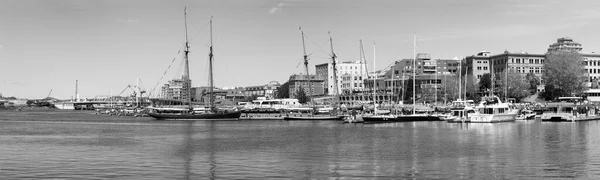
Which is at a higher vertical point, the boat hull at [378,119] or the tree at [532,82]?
the tree at [532,82]

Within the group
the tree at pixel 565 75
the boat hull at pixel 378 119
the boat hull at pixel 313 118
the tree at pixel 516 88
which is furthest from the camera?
the tree at pixel 516 88

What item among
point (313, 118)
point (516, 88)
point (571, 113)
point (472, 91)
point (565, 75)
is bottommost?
point (313, 118)

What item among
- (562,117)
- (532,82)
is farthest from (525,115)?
(532,82)

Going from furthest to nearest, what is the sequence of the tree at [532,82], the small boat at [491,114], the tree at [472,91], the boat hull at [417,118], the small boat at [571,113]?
the tree at [532,82] → the tree at [472,91] → the boat hull at [417,118] → the small boat at [571,113] → the small boat at [491,114]

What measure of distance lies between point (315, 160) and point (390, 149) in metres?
11.2

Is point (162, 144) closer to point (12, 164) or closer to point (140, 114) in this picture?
point (12, 164)

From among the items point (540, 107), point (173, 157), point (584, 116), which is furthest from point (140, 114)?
point (173, 157)

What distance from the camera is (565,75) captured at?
513 ft

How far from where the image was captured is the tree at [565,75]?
514 feet

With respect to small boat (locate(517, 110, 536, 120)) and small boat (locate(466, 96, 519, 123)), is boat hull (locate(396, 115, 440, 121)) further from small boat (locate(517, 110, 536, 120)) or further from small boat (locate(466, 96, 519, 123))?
small boat (locate(517, 110, 536, 120))

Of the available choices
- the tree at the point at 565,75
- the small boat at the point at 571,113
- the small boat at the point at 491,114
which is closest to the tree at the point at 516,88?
the tree at the point at 565,75

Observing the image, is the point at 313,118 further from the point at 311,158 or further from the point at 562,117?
the point at 311,158

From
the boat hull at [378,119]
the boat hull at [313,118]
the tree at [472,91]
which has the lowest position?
the boat hull at [313,118]

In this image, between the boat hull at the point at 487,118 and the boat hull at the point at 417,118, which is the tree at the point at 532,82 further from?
the boat hull at the point at 487,118
